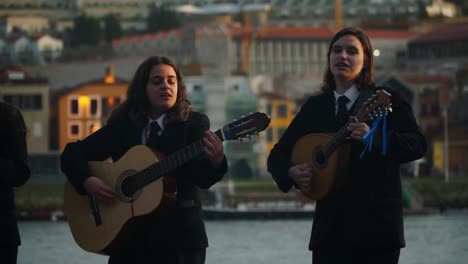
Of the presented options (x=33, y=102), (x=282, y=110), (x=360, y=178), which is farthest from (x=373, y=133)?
(x=282, y=110)

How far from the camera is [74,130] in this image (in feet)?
237

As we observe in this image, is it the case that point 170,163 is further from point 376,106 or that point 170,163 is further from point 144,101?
point 376,106

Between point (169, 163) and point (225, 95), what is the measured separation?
71137 millimetres

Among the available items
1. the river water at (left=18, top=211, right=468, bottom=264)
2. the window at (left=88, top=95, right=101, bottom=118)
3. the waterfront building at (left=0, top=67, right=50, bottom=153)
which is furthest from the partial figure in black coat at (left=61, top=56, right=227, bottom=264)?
the window at (left=88, top=95, right=101, bottom=118)

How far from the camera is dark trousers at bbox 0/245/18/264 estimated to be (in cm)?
609

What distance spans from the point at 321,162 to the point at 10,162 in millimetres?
934

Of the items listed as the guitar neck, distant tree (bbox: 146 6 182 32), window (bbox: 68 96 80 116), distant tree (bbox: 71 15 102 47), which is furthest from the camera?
distant tree (bbox: 146 6 182 32)

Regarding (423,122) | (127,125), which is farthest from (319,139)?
(423,122)

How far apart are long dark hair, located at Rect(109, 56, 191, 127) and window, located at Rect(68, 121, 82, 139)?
6545 centimetres

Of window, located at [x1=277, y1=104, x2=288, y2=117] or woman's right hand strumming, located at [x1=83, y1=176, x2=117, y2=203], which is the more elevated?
woman's right hand strumming, located at [x1=83, y1=176, x2=117, y2=203]

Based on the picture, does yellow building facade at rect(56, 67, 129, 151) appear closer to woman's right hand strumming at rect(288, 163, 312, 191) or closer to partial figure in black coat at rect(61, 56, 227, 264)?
partial figure in black coat at rect(61, 56, 227, 264)

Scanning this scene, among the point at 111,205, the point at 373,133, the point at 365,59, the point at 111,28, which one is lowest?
the point at 111,28

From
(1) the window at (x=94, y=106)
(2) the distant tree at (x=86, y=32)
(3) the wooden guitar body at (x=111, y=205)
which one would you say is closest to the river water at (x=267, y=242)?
(3) the wooden guitar body at (x=111, y=205)

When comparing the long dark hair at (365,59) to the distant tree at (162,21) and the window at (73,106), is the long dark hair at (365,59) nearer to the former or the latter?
the window at (73,106)
